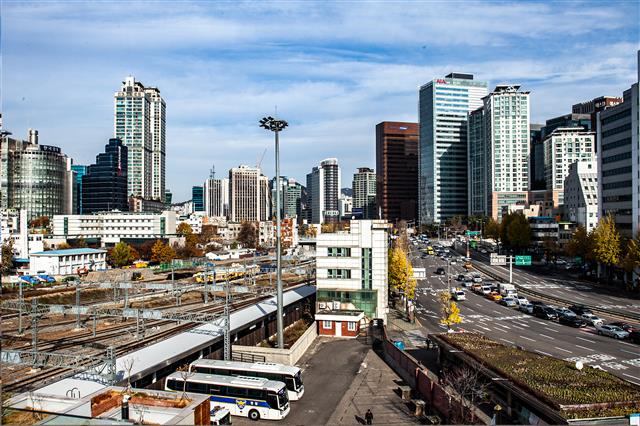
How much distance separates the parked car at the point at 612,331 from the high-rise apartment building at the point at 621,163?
31.8 metres

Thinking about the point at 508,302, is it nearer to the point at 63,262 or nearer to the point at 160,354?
the point at 160,354

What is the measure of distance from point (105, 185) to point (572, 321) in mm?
163099

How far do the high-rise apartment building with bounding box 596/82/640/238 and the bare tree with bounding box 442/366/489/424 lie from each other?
55.5 m

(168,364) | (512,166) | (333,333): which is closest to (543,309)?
(333,333)

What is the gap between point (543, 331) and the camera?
43.1 metres

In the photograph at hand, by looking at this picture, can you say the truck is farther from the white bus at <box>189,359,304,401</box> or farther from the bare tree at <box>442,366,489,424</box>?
the white bus at <box>189,359,304,401</box>

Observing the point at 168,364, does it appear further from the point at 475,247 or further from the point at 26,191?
the point at 26,191

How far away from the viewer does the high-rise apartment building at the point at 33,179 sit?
15338 centimetres

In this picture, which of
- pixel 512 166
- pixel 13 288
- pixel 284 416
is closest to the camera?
pixel 284 416

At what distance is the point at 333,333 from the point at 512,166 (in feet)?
482

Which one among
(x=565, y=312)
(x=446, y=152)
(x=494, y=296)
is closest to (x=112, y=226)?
(x=494, y=296)

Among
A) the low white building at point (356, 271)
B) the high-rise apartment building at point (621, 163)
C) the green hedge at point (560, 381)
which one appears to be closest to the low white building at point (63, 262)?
the low white building at point (356, 271)

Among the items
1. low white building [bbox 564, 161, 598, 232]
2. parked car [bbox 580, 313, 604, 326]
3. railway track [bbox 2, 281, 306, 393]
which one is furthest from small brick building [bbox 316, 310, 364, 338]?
low white building [bbox 564, 161, 598, 232]

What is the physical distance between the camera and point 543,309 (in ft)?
163
